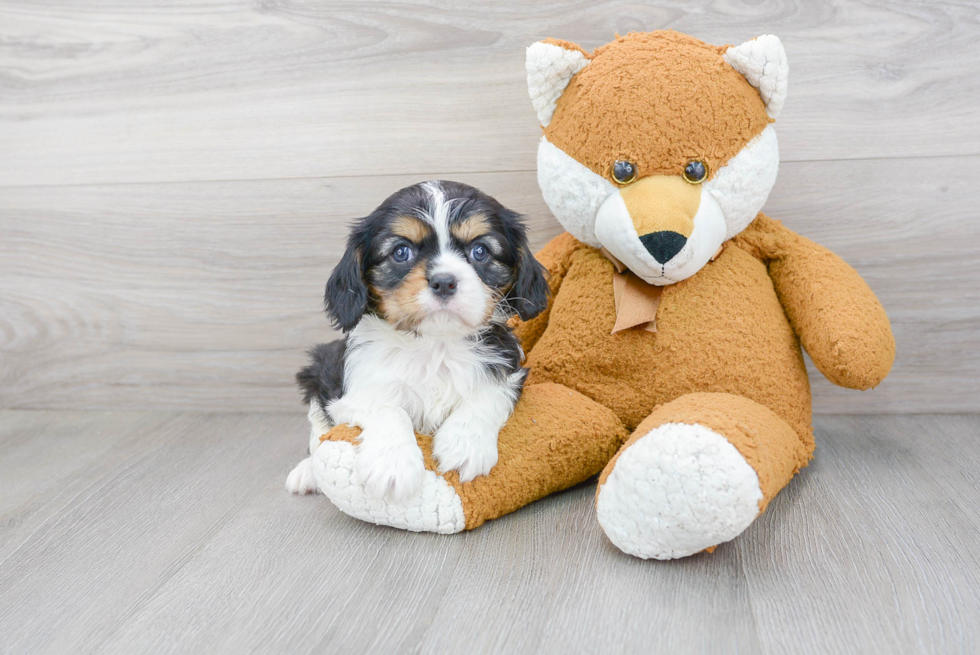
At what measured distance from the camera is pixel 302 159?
7.03ft

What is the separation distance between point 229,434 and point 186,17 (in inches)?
46.6

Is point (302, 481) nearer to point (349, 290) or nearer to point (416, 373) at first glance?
point (416, 373)

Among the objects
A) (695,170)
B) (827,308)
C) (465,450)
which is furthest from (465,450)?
(827,308)

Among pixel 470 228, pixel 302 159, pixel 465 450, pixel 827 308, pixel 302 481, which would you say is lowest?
pixel 302 481

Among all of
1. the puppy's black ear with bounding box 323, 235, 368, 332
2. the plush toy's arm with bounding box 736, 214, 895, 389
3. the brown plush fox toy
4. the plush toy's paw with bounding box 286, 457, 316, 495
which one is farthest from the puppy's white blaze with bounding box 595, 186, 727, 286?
the plush toy's paw with bounding box 286, 457, 316, 495

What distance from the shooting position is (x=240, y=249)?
2223 millimetres

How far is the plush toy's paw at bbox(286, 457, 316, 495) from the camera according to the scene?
1.75 meters

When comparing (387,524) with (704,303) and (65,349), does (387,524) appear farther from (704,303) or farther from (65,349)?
(65,349)

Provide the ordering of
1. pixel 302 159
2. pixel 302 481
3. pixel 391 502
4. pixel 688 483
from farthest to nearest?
pixel 302 159 → pixel 302 481 → pixel 391 502 → pixel 688 483

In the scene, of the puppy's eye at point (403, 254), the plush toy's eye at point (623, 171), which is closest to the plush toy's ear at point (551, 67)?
the plush toy's eye at point (623, 171)

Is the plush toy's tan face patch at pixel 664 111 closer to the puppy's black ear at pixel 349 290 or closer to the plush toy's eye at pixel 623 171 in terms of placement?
the plush toy's eye at pixel 623 171

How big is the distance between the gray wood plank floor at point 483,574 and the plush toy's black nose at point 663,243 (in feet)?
1.80

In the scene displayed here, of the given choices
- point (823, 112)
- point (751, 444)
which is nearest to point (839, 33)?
point (823, 112)

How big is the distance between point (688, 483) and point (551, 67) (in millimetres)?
886
